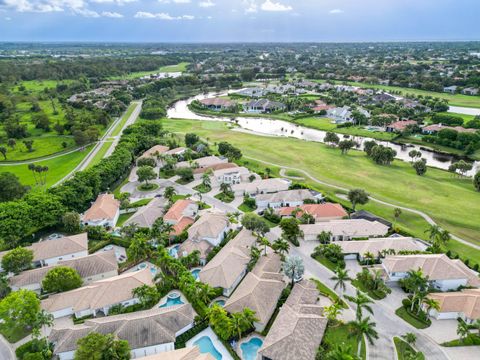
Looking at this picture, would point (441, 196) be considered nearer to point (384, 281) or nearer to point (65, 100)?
point (384, 281)

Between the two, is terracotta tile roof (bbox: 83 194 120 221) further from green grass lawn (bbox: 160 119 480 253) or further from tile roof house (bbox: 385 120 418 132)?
tile roof house (bbox: 385 120 418 132)

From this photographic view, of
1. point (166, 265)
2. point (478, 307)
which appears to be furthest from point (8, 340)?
point (478, 307)

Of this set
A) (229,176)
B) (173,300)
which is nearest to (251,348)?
(173,300)

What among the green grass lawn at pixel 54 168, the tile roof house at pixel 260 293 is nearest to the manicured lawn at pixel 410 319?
the tile roof house at pixel 260 293

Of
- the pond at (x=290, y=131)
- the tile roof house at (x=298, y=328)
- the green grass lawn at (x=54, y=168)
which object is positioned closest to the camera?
the tile roof house at (x=298, y=328)

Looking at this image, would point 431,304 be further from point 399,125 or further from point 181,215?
point 399,125

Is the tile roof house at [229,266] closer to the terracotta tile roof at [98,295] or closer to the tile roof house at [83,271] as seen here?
the terracotta tile roof at [98,295]
